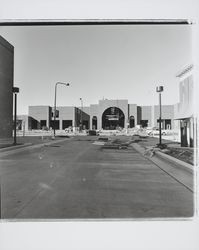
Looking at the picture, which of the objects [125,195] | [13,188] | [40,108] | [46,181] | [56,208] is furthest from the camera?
[40,108]

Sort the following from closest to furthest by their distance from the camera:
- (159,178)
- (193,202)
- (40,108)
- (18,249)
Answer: (18,249)
(193,202)
(159,178)
(40,108)

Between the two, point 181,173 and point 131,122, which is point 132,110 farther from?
point 181,173

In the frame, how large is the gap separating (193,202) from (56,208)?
3.00 meters

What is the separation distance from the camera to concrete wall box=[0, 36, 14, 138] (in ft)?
27.2

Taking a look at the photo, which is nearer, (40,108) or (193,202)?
(193,202)

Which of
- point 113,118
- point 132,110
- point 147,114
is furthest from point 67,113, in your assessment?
point 147,114

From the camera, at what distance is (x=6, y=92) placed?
515 inches

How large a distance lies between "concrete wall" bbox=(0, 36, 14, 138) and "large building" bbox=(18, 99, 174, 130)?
3911 centimetres

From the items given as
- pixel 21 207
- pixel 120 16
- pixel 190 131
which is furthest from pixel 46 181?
pixel 190 131

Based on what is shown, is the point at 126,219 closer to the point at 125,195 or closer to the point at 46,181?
the point at 125,195

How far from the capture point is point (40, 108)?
57.3 metres

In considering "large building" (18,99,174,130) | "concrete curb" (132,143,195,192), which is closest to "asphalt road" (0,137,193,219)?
"concrete curb" (132,143,195,192)

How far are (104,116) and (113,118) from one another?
2251mm

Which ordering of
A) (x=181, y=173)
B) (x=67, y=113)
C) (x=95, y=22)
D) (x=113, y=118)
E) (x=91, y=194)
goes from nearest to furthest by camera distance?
(x=95, y=22) → (x=91, y=194) → (x=181, y=173) → (x=67, y=113) → (x=113, y=118)
